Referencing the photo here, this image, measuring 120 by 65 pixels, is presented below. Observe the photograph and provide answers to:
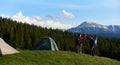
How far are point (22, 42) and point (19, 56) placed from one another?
356ft

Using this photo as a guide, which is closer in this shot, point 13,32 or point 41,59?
point 41,59

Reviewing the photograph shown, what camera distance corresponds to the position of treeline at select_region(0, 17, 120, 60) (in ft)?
483

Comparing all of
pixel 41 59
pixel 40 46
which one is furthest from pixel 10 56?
pixel 40 46

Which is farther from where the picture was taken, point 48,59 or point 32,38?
point 32,38

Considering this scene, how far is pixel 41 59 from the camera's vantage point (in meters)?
40.7

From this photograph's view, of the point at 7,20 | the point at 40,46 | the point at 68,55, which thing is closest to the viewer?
the point at 68,55

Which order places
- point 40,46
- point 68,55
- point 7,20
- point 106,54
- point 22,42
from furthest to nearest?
point 106,54 < point 7,20 < point 22,42 < point 40,46 < point 68,55

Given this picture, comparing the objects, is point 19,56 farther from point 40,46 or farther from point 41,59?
point 40,46

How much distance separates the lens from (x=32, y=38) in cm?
16012

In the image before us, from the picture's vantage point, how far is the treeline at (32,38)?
483 ft

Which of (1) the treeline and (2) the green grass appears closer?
(2) the green grass

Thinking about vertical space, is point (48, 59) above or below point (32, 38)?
above

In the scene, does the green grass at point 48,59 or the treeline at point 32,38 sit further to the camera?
the treeline at point 32,38

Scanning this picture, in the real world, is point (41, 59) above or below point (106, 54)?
above
